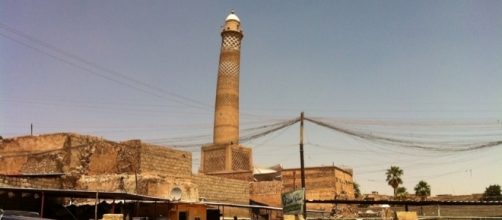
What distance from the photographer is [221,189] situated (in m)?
33.4

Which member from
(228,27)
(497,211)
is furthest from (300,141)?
(228,27)

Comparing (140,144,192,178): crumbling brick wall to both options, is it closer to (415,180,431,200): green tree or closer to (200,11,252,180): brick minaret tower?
(200,11,252,180): brick minaret tower

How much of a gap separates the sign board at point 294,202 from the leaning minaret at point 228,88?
27.8m

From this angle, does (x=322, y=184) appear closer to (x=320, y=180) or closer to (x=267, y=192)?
(x=320, y=180)

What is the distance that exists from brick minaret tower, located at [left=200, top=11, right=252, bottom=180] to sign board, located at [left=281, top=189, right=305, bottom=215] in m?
27.3

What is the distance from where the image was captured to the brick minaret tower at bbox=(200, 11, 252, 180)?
154ft

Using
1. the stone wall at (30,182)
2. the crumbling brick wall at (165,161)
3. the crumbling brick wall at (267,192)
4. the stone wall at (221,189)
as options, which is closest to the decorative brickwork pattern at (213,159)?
the crumbling brick wall at (267,192)

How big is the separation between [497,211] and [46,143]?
102 feet

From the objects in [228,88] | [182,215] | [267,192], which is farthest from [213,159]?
[182,215]

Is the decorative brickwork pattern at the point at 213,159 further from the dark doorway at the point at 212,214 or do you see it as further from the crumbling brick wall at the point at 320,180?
the dark doorway at the point at 212,214

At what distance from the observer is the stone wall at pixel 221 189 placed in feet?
103

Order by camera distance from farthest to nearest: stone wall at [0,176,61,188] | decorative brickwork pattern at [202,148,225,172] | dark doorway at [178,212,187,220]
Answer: decorative brickwork pattern at [202,148,225,172] < dark doorway at [178,212,187,220] < stone wall at [0,176,61,188]

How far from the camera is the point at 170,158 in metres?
30.7

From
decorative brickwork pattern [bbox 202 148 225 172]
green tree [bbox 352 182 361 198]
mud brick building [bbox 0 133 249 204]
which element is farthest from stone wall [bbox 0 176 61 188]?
green tree [bbox 352 182 361 198]
